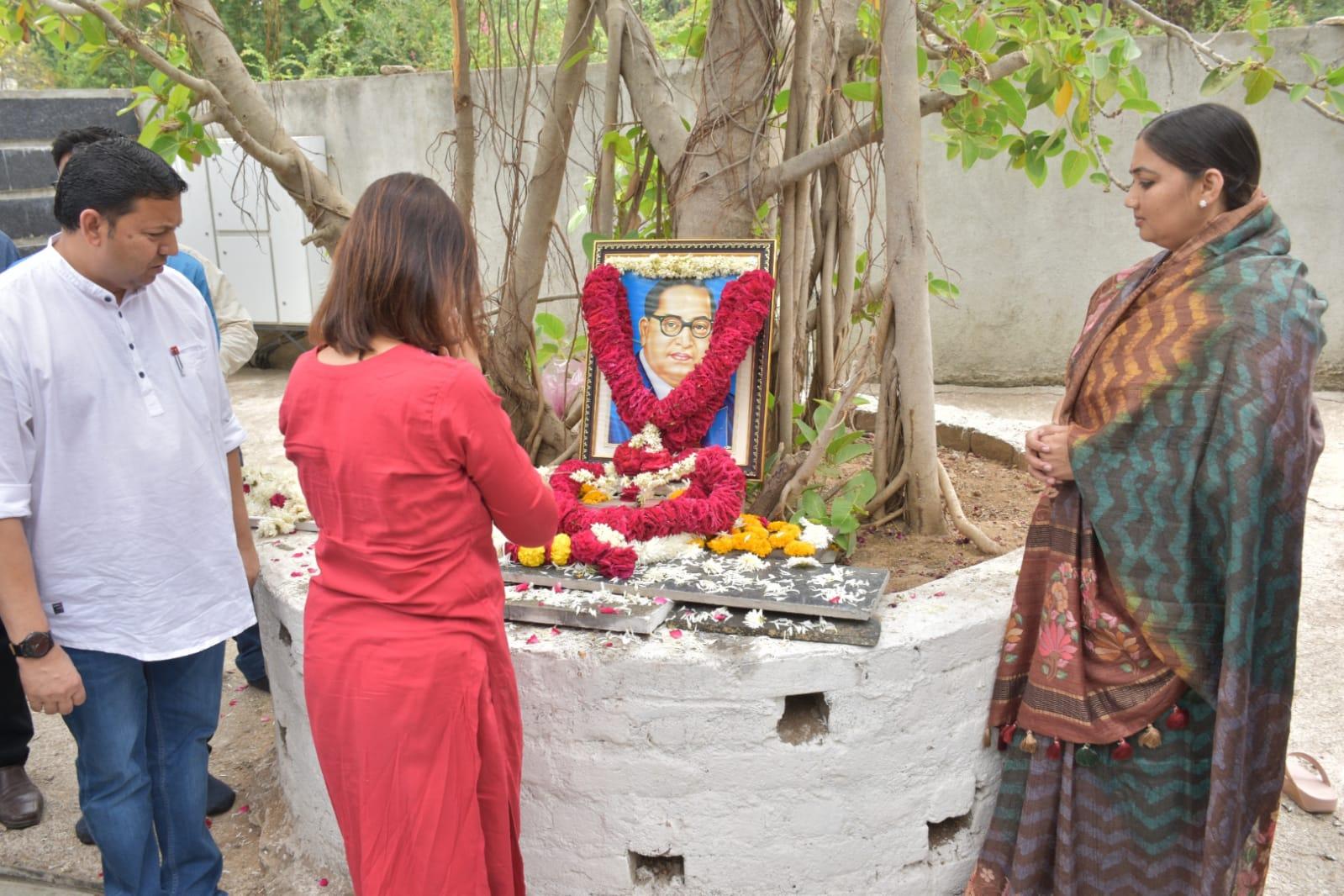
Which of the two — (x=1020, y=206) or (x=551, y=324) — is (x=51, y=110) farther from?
(x=1020, y=206)

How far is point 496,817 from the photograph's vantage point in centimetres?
196

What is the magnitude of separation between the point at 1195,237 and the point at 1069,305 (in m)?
6.07

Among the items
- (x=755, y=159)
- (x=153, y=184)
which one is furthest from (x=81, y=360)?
(x=755, y=159)

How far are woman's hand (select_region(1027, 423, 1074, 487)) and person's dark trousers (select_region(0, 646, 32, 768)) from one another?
9.95 feet

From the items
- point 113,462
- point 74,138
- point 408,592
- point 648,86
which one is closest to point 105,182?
point 113,462

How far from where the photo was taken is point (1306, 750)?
3.28 metres

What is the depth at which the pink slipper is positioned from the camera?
9.70 ft

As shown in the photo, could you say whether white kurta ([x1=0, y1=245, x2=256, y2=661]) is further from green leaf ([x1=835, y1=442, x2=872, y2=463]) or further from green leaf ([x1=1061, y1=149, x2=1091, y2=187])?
green leaf ([x1=1061, y1=149, x2=1091, y2=187])

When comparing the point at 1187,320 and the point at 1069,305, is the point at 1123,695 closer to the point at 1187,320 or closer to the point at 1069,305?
the point at 1187,320

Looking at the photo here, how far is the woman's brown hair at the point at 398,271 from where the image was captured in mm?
1769

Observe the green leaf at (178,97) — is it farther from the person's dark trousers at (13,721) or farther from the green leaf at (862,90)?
the green leaf at (862,90)

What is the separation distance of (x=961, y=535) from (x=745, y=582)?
110cm

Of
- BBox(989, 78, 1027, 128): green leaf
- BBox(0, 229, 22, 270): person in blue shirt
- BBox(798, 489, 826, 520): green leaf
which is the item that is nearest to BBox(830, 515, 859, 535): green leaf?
BBox(798, 489, 826, 520): green leaf

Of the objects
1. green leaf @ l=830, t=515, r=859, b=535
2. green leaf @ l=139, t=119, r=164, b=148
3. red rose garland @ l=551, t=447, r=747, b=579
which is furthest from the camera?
green leaf @ l=139, t=119, r=164, b=148
